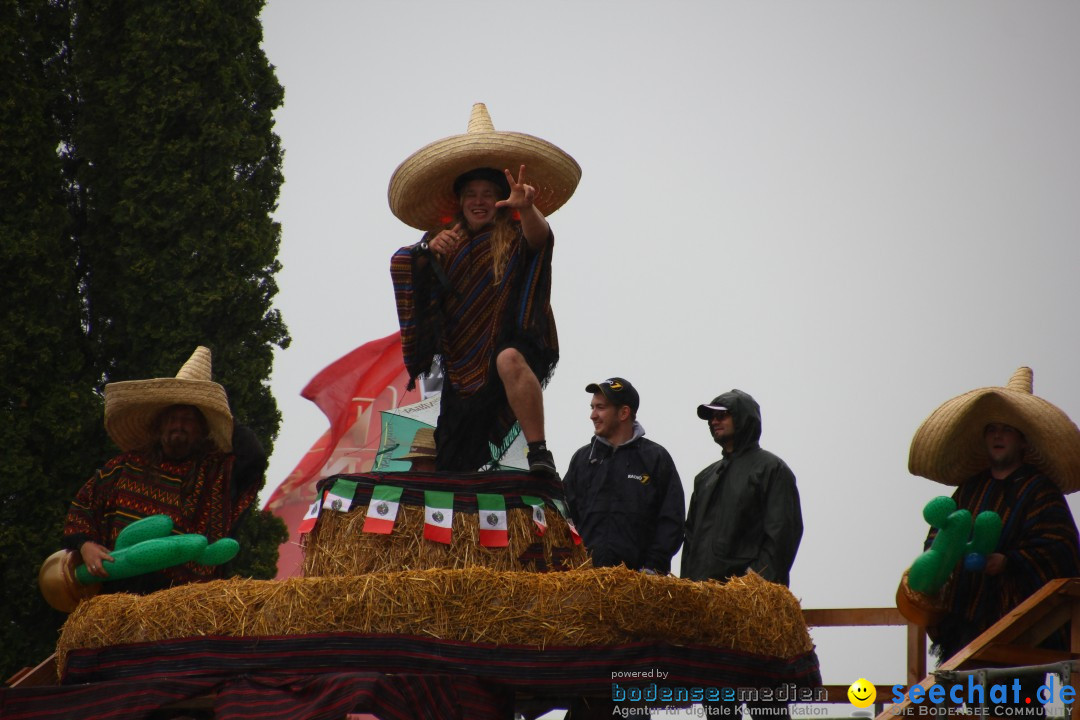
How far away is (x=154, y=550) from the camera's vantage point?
6152 mm

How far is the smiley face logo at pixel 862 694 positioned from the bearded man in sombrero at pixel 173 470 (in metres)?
3.23

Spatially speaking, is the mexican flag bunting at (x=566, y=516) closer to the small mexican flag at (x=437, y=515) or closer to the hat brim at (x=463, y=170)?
the small mexican flag at (x=437, y=515)

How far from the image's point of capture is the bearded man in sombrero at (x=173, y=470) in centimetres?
674

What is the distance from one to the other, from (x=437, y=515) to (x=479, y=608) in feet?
2.40

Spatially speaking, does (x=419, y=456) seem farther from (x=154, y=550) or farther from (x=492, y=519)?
(x=154, y=550)

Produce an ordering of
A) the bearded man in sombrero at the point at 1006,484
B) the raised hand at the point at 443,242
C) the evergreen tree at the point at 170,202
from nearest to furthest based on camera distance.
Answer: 1. the bearded man in sombrero at the point at 1006,484
2. the raised hand at the point at 443,242
3. the evergreen tree at the point at 170,202

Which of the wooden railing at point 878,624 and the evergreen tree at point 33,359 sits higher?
the evergreen tree at point 33,359

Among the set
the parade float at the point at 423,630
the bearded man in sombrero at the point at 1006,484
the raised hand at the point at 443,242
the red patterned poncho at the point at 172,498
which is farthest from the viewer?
the red patterned poncho at the point at 172,498

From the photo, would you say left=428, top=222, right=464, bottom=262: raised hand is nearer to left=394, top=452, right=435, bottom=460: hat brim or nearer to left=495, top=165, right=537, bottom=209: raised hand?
left=495, top=165, right=537, bottom=209: raised hand

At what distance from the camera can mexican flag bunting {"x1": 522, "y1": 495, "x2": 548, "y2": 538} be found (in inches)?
238

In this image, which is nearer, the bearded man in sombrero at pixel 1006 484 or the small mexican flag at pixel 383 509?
the small mexican flag at pixel 383 509

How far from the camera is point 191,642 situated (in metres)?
5.46

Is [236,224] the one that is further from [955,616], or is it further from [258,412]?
[955,616]

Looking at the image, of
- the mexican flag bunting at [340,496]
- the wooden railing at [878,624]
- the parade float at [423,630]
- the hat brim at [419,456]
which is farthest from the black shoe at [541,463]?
the wooden railing at [878,624]
